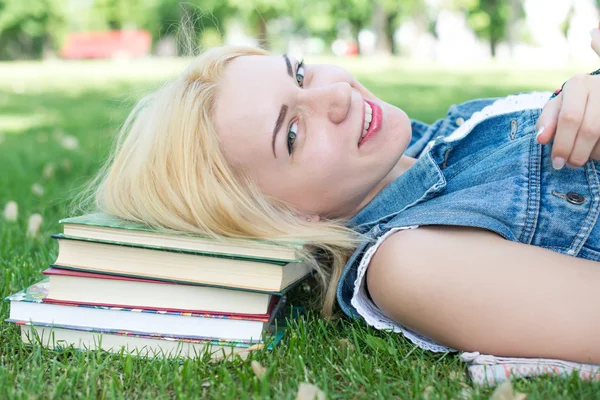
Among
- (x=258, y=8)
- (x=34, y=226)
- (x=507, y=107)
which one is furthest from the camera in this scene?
(x=258, y=8)

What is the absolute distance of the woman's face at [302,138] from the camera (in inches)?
79.1

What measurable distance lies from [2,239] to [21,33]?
4458 cm

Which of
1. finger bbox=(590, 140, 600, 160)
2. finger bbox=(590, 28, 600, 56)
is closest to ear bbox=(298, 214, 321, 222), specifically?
finger bbox=(590, 140, 600, 160)

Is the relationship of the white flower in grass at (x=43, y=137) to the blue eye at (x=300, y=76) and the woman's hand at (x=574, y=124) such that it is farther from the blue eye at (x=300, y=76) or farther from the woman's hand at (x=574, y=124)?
the woman's hand at (x=574, y=124)

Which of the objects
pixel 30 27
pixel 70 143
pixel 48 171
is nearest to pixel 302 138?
pixel 48 171

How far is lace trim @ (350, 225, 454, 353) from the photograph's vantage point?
179 cm

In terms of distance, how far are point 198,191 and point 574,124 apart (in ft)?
3.78

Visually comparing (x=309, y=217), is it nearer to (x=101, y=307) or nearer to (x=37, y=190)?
(x=101, y=307)

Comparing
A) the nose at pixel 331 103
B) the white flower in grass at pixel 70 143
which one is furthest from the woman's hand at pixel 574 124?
the white flower in grass at pixel 70 143

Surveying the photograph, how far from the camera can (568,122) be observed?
5.52 ft

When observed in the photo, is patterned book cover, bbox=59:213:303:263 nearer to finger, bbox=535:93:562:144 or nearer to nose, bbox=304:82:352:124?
nose, bbox=304:82:352:124

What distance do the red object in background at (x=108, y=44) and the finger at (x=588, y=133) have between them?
Answer: 1940 inches

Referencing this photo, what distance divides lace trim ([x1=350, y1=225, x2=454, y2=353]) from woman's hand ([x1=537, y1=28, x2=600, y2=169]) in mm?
449

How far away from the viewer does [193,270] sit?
5.95 feet
